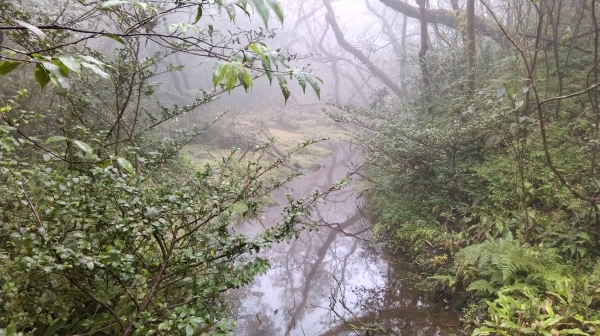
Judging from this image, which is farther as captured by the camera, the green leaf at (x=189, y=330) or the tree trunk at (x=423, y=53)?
the tree trunk at (x=423, y=53)

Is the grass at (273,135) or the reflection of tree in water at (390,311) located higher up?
the grass at (273,135)

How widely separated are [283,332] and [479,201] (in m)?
3.05

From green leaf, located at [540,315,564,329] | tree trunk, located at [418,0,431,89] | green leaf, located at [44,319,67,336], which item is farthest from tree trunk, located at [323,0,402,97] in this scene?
green leaf, located at [44,319,67,336]

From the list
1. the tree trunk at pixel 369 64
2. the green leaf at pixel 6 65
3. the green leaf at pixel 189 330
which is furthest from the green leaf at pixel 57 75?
the tree trunk at pixel 369 64

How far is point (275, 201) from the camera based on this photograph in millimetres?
8125

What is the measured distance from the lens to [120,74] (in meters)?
2.93

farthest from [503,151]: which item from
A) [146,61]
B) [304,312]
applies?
[146,61]

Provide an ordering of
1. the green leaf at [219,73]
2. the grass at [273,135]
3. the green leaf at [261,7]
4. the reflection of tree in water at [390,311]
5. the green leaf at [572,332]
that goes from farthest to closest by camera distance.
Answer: the grass at [273,135] < the reflection of tree in water at [390,311] < the green leaf at [572,332] < the green leaf at [219,73] < the green leaf at [261,7]

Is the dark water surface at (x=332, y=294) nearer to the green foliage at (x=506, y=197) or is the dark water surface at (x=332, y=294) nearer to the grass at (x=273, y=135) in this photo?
the green foliage at (x=506, y=197)

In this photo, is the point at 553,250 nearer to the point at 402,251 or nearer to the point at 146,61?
the point at 402,251

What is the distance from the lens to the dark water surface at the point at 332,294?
12.3 ft

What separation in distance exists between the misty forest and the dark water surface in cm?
3

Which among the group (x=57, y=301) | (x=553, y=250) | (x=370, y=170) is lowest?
(x=553, y=250)

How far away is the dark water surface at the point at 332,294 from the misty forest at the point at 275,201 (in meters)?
0.03
